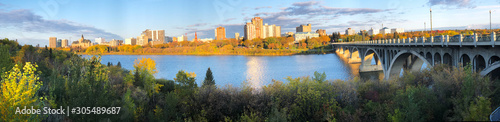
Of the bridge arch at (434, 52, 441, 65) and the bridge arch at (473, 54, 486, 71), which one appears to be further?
the bridge arch at (434, 52, 441, 65)

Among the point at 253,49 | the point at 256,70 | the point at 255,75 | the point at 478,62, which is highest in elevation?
the point at 253,49

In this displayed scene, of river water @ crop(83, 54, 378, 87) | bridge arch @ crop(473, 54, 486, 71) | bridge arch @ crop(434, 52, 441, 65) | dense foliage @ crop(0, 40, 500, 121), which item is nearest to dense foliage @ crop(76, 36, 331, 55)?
river water @ crop(83, 54, 378, 87)

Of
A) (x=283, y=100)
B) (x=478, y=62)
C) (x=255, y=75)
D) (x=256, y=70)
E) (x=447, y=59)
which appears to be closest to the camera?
(x=283, y=100)

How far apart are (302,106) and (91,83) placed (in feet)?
31.0

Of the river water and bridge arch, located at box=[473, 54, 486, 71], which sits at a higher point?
bridge arch, located at box=[473, 54, 486, 71]

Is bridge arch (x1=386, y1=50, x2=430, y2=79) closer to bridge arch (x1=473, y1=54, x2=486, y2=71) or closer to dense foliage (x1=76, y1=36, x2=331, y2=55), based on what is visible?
bridge arch (x1=473, y1=54, x2=486, y2=71)

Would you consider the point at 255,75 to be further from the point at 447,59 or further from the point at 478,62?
the point at 478,62

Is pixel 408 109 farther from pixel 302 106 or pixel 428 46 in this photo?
pixel 428 46

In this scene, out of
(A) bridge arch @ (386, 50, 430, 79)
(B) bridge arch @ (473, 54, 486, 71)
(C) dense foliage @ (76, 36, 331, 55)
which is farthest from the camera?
(C) dense foliage @ (76, 36, 331, 55)

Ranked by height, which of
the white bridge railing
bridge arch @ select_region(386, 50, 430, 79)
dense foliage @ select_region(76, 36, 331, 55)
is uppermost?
dense foliage @ select_region(76, 36, 331, 55)

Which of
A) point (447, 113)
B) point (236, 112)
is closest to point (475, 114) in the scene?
point (447, 113)

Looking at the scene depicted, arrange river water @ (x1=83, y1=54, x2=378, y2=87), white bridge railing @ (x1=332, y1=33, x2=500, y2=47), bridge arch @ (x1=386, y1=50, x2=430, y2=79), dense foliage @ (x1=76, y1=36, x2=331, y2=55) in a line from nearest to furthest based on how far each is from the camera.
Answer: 1. white bridge railing @ (x1=332, y1=33, x2=500, y2=47)
2. bridge arch @ (x1=386, y1=50, x2=430, y2=79)
3. river water @ (x1=83, y1=54, x2=378, y2=87)
4. dense foliage @ (x1=76, y1=36, x2=331, y2=55)

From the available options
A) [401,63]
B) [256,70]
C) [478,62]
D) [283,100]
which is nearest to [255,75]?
[256,70]

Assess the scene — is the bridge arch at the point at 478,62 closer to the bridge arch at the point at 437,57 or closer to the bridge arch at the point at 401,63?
the bridge arch at the point at 437,57
